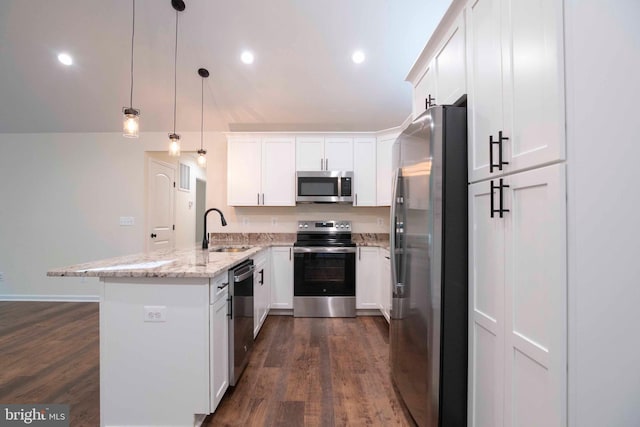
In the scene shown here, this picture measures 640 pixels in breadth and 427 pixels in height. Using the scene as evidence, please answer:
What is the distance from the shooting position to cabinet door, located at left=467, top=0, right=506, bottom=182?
46.3 inches

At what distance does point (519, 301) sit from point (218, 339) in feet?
5.19

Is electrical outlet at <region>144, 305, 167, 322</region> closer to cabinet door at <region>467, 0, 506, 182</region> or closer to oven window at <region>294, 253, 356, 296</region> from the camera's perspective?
cabinet door at <region>467, 0, 506, 182</region>

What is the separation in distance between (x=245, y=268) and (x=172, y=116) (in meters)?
2.85

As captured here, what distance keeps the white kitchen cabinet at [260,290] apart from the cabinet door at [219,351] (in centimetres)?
77

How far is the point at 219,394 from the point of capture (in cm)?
172

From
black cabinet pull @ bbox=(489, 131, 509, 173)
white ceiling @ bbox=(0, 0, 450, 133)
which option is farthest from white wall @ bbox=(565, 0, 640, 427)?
white ceiling @ bbox=(0, 0, 450, 133)

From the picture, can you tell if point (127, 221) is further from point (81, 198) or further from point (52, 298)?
point (52, 298)

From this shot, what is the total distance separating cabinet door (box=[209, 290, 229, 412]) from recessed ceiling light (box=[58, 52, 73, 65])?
353 cm

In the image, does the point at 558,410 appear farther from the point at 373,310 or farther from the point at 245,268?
the point at 373,310

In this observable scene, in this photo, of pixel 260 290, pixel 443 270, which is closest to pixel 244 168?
pixel 260 290

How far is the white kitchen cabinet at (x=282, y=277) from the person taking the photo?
11.6 ft

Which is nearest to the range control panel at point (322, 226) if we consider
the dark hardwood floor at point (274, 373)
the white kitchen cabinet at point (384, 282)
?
the white kitchen cabinet at point (384, 282)

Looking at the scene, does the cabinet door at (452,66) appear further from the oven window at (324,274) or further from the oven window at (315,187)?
the oven window at (324,274)

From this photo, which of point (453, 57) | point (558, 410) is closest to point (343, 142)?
point (453, 57)
